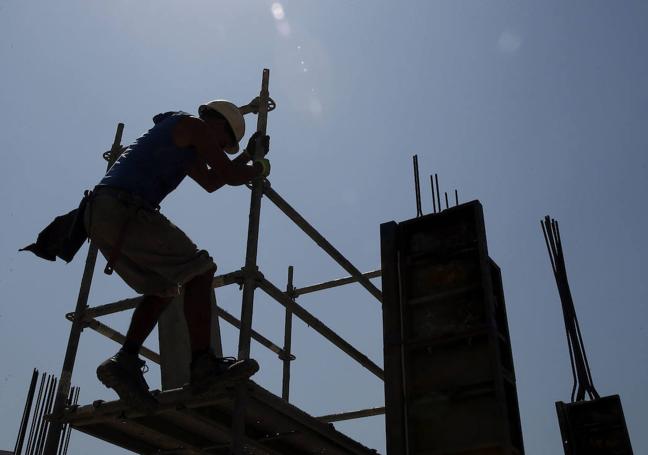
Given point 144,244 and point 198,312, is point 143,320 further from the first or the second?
point 144,244

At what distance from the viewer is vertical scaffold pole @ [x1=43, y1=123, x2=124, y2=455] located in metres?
5.80

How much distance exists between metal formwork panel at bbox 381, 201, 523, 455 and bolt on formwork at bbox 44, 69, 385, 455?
2.91 feet

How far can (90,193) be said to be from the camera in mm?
5117

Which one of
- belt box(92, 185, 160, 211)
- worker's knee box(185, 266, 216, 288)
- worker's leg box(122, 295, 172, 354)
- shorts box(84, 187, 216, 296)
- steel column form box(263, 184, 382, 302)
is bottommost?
worker's leg box(122, 295, 172, 354)

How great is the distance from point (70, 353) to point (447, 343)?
11.5ft

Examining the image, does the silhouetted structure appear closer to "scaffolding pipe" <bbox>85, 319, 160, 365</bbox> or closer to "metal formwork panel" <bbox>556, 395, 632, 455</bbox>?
"metal formwork panel" <bbox>556, 395, 632, 455</bbox>

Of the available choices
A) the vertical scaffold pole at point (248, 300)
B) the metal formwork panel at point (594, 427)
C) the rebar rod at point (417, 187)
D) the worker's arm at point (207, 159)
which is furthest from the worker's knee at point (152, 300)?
the metal formwork panel at point (594, 427)

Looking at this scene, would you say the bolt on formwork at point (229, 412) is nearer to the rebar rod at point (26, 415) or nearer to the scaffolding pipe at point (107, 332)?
the scaffolding pipe at point (107, 332)

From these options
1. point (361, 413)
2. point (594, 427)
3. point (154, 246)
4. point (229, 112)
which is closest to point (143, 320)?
point (154, 246)

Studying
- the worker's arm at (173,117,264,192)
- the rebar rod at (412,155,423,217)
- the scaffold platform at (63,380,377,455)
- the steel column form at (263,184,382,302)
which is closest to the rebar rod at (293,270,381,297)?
the steel column form at (263,184,382,302)

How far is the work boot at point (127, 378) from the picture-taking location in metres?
4.76

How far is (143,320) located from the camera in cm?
506

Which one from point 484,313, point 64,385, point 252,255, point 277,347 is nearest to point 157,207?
point 252,255

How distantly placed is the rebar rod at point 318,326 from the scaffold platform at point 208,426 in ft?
3.40
